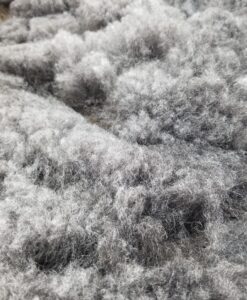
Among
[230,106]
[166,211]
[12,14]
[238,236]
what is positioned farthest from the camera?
[12,14]

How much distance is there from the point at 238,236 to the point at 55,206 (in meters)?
1.35

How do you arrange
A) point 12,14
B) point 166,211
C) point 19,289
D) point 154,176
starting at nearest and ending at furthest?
Result: point 19,289 → point 166,211 → point 154,176 → point 12,14

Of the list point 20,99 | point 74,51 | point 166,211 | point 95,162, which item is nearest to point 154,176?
point 166,211

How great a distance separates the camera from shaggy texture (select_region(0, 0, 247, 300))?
2.29m

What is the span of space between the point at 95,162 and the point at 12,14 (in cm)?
476

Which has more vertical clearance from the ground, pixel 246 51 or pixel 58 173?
pixel 246 51

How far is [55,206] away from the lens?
2.70 metres

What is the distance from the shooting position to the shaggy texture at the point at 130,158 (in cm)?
229

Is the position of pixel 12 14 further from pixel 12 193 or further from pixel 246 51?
pixel 12 193

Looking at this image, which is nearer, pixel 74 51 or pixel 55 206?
pixel 55 206

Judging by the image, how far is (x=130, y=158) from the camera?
10.2 feet

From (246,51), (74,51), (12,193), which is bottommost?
(12,193)

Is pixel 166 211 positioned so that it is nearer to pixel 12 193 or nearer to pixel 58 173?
pixel 58 173

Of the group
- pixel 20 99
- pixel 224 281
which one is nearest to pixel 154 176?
pixel 224 281
